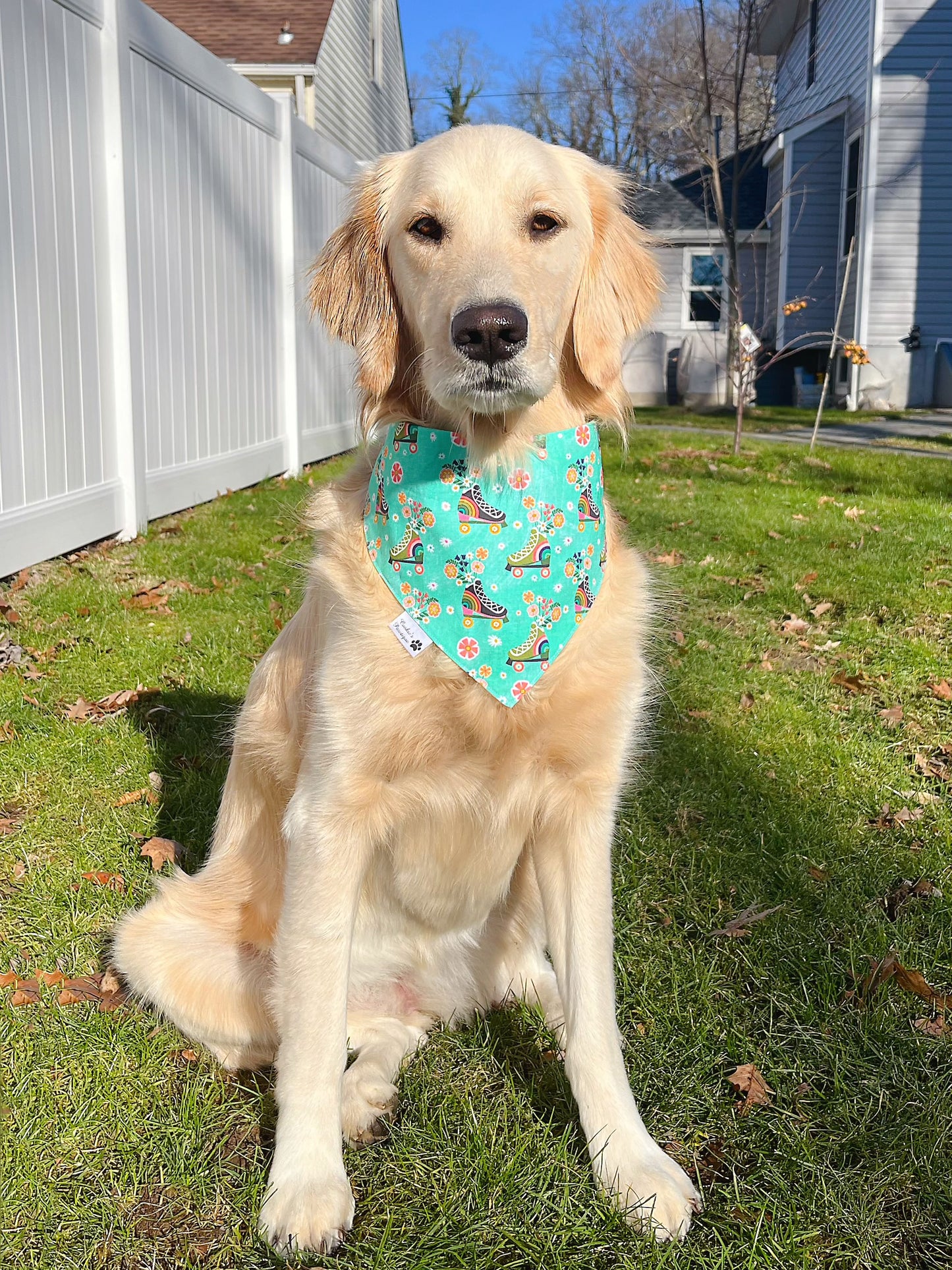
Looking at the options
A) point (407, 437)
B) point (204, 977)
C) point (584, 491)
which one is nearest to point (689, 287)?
point (584, 491)

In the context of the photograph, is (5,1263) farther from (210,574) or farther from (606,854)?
(210,574)

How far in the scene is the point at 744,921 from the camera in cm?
259

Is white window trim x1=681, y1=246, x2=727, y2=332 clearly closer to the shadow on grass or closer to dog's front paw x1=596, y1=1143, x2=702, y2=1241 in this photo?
the shadow on grass

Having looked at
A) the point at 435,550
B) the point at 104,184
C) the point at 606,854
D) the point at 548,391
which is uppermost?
the point at 104,184

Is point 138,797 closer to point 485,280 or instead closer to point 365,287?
point 365,287

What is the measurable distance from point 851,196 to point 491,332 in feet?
61.7

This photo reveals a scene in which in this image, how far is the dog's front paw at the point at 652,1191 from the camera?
1.75 meters

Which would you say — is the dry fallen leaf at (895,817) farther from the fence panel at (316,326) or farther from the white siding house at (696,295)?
the white siding house at (696,295)

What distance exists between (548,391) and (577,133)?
30002 mm

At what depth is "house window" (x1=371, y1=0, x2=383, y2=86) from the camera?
19.6 m

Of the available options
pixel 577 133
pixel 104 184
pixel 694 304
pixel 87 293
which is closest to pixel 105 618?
pixel 87 293

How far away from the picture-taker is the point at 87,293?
511 cm

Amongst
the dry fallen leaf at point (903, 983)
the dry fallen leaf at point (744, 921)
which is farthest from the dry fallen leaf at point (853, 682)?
the dry fallen leaf at point (903, 983)

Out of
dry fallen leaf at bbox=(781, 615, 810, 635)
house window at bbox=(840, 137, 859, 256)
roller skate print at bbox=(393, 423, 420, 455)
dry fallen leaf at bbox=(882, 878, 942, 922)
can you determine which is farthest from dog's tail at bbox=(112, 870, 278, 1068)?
house window at bbox=(840, 137, 859, 256)
